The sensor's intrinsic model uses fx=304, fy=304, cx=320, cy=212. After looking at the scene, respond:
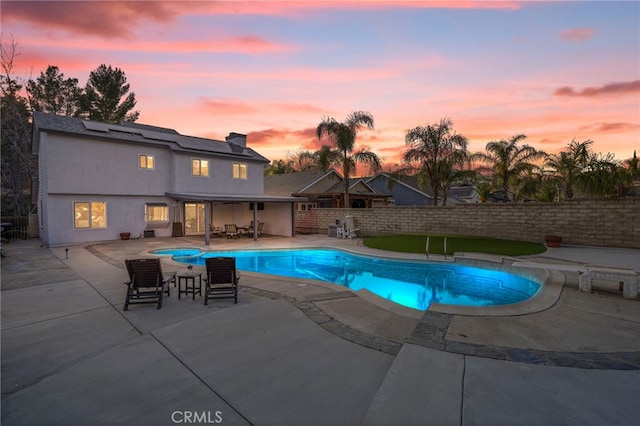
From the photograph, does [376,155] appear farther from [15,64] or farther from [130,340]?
[15,64]

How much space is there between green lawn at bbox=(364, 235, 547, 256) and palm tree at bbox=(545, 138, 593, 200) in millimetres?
4686

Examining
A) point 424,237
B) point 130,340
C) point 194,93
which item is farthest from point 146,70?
point 424,237

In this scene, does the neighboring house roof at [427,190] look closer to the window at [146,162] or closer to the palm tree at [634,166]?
the palm tree at [634,166]

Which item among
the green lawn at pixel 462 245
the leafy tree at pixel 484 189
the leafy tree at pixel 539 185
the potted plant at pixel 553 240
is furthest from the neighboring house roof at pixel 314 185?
the potted plant at pixel 553 240

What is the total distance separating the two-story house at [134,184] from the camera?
54.9ft

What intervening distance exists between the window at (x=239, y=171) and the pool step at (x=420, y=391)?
21.5 meters

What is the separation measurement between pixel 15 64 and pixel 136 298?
3330 cm

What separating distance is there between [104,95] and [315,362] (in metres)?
45.7

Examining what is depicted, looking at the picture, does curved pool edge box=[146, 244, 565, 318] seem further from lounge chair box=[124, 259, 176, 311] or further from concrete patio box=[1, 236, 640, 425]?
lounge chair box=[124, 259, 176, 311]

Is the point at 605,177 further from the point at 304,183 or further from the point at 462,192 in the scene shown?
the point at 462,192

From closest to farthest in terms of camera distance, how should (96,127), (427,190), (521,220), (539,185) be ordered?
(521,220) < (96,127) < (539,185) < (427,190)

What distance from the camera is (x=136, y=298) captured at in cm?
656

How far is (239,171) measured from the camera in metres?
23.8

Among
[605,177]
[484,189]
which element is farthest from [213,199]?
[484,189]
